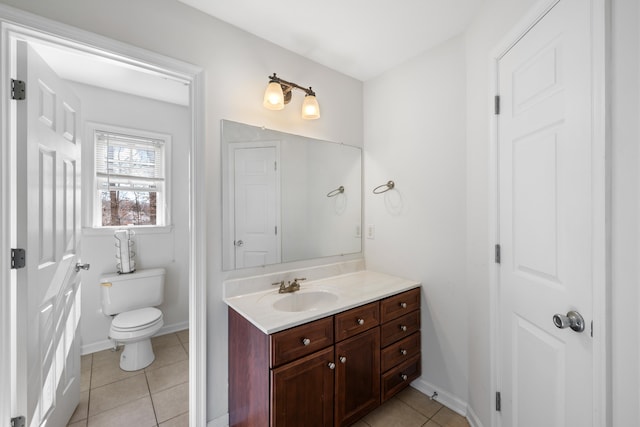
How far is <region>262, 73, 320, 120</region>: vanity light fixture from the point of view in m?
1.69

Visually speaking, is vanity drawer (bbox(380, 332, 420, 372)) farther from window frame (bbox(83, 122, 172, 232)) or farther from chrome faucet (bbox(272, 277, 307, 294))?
window frame (bbox(83, 122, 172, 232))

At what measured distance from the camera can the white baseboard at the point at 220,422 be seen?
1557 millimetres

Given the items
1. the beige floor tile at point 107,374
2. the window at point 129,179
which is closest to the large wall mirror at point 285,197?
the beige floor tile at point 107,374

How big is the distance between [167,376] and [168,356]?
33cm

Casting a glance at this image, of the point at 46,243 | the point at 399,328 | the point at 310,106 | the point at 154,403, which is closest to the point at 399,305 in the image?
the point at 399,328

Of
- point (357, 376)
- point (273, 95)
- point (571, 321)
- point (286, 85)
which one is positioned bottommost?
point (357, 376)

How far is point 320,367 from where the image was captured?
1.40m

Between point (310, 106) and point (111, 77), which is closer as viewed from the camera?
point (310, 106)

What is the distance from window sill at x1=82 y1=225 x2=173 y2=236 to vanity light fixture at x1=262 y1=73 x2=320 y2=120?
5.96 ft

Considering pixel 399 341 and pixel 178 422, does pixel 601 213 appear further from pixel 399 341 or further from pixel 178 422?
pixel 178 422

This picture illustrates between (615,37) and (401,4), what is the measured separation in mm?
1051

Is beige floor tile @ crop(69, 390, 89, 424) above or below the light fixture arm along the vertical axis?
below

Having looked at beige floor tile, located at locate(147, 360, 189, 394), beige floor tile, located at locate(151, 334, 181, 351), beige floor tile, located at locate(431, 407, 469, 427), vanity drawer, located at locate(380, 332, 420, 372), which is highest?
vanity drawer, located at locate(380, 332, 420, 372)

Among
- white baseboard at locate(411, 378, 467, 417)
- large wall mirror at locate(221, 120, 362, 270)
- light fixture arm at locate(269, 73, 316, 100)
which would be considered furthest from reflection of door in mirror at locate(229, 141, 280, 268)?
white baseboard at locate(411, 378, 467, 417)
